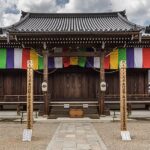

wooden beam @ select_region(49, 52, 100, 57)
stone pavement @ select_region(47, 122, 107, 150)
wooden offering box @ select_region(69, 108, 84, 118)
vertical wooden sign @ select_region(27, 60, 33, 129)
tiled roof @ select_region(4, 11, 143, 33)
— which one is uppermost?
tiled roof @ select_region(4, 11, 143, 33)

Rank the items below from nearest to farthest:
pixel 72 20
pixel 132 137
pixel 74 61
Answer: pixel 132 137 → pixel 74 61 → pixel 72 20

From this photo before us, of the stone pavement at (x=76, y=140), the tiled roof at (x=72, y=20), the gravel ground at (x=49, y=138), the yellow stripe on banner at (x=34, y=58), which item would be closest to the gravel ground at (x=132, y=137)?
the gravel ground at (x=49, y=138)

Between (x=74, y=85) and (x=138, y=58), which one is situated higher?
(x=138, y=58)

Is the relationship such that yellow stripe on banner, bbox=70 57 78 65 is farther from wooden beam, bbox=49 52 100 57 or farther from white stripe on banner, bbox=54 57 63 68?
wooden beam, bbox=49 52 100 57

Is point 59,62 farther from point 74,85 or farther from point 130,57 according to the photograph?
point 130,57

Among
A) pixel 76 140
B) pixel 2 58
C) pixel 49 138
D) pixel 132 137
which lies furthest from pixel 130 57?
pixel 76 140

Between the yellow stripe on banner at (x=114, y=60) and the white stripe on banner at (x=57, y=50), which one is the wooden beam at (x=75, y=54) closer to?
the white stripe on banner at (x=57, y=50)

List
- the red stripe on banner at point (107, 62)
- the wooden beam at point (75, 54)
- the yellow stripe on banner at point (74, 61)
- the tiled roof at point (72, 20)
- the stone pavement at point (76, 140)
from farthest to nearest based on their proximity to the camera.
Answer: the tiled roof at point (72, 20) → the red stripe on banner at point (107, 62) → the yellow stripe on banner at point (74, 61) → the wooden beam at point (75, 54) → the stone pavement at point (76, 140)

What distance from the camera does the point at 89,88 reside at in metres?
26.6

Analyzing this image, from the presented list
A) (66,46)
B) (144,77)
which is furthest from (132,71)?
(66,46)

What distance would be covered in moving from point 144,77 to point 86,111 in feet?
23.2

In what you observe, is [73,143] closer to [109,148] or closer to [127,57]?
[109,148]

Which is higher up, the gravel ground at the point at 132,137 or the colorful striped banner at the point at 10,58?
the colorful striped banner at the point at 10,58

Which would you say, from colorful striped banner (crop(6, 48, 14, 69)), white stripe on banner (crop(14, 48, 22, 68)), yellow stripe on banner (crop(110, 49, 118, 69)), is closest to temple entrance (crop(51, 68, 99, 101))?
yellow stripe on banner (crop(110, 49, 118, 69))
